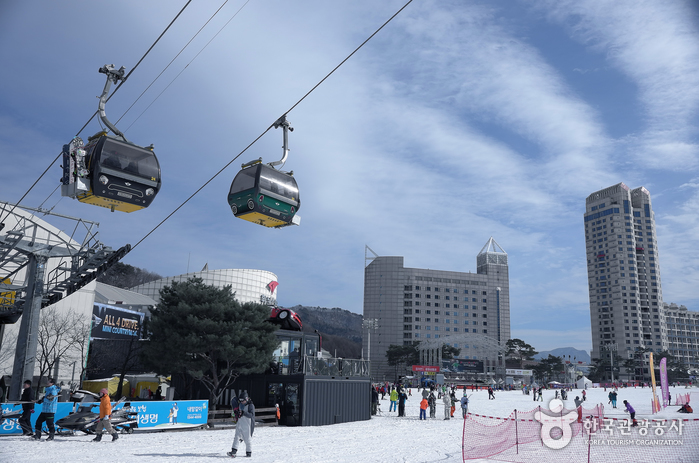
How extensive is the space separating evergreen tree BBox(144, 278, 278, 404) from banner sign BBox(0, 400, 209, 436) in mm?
3828

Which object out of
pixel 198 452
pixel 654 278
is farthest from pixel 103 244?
pixel 654 278

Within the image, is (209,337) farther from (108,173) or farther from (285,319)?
(108,173)

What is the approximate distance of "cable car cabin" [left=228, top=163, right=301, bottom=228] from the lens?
15.0m

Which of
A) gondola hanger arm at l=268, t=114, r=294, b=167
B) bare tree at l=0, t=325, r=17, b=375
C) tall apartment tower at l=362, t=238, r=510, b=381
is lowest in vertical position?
bare tree at l=0, t=325, r=17, b=375

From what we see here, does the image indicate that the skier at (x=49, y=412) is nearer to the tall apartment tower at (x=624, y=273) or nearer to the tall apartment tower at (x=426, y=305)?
the tall apartment tower at (x=426, y=305)

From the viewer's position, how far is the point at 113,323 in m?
44.8

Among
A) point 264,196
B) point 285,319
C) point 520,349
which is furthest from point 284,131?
point 520,349

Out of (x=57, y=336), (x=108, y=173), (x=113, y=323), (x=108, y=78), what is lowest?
(x=57, y=336)

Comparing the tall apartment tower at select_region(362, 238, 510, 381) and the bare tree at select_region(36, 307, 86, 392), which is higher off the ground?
the tall apartment tower at select_region(362, 238, 510, 381)

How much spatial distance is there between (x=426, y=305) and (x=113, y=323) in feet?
395

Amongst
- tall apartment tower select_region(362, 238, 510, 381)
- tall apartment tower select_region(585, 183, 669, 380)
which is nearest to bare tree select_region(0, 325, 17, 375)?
tall apartment tower select_region(362, 238, 510, 381)

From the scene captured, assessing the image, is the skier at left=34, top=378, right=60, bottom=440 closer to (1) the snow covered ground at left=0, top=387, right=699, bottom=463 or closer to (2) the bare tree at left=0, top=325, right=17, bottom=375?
(1) the snow covered ground at left=0, top=387, right=699, bottom=463

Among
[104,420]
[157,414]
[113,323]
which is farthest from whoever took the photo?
[113,323]

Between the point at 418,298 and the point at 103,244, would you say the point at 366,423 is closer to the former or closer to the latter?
the point at 103,244
